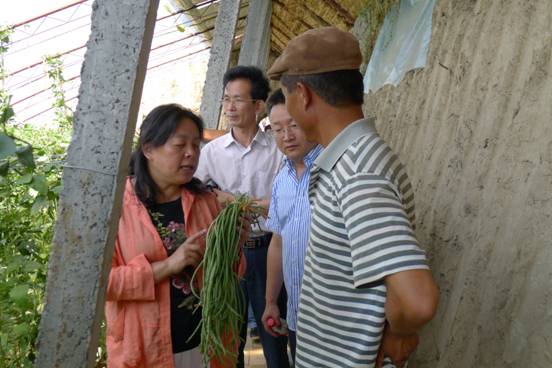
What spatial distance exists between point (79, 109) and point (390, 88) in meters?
3.34

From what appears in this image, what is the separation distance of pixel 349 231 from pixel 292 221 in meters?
1.00

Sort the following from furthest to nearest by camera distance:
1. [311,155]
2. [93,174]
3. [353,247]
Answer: [311,155] < [93,174] < [353,247]

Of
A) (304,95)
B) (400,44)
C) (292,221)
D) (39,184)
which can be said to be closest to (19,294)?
(39,184)

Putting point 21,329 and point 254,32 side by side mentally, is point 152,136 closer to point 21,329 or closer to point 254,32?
point 21,329

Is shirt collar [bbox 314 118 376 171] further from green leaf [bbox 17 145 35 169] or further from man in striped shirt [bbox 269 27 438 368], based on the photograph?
green leaf [bbox 17 145 35 169]

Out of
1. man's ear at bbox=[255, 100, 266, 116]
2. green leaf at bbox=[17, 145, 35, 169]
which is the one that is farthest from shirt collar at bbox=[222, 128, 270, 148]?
green leaf at bbox=[17, 145, 35, 169]

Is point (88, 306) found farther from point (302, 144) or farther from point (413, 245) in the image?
point (302, 144)

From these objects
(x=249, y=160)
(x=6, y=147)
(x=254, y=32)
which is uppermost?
(x=254, y=32)

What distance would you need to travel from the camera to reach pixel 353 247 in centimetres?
122

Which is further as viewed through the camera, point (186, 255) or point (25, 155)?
point (186, 255)

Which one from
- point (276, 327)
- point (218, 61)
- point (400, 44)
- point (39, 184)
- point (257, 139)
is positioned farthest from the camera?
point (218, 61)

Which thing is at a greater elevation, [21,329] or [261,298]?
[261,298]

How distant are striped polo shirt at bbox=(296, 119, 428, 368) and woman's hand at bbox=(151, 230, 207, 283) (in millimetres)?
522

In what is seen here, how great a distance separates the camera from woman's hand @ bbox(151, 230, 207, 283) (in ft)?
6.07
